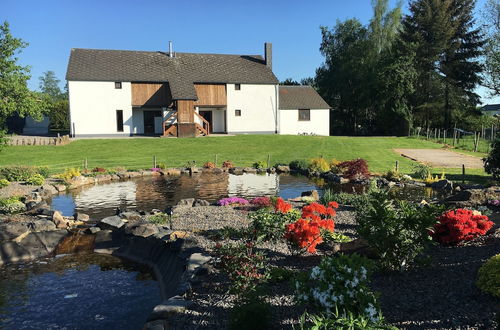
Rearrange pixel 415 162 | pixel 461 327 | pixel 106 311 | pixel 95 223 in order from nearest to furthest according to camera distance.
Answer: pixel 461 327 → pixel 106 311 → pixel 95 223 → pixel 415 162

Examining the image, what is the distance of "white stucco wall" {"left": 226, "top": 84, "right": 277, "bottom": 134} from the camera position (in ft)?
149

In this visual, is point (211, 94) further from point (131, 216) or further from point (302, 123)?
point (131, 216)

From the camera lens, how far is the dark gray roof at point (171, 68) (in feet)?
135

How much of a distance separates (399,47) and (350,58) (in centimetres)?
858

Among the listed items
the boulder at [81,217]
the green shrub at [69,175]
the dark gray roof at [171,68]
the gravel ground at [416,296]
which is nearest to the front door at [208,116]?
the dark gray roof at [171,68]

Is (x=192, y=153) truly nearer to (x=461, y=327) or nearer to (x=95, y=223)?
(x=95, y=223)

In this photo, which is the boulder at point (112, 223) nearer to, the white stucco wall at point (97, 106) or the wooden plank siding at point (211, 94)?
the white stucco wall at point (97, 106)

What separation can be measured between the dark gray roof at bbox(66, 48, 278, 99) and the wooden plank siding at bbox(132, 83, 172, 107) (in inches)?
25.3

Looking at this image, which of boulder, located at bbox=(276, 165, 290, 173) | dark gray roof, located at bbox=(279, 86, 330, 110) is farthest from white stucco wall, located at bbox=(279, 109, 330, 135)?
boulder, located at bbox=(276, 165, 290, 173)

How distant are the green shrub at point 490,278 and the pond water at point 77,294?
5606 millimetres

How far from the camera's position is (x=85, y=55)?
140ft

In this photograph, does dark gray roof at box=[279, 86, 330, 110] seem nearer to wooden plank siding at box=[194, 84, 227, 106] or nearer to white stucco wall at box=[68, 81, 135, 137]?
wooden plank siding at box=[194, 84, 227, 106]

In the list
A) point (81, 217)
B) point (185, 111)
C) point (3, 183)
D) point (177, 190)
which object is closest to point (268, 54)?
point (185, 111)

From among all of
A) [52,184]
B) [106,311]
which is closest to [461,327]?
[106,311]
